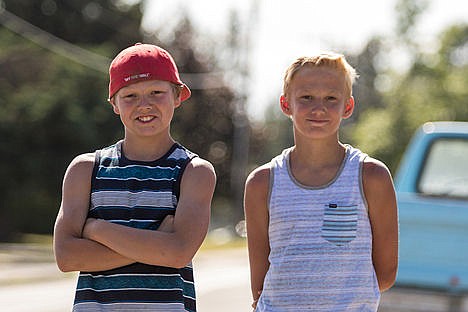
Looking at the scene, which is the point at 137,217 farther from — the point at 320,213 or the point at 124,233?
the point at 320,213

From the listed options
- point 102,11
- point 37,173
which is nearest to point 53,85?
point 37,173

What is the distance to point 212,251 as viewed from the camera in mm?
32750

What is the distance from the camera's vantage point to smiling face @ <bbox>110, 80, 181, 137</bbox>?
3986mm

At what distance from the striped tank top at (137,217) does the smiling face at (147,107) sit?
11 cm

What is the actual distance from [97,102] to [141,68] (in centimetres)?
3637

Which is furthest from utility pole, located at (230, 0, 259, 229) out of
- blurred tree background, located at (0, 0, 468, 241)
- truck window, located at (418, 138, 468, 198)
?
truck window, located at (418, 138, 468, 198)

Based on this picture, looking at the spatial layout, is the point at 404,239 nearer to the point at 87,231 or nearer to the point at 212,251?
the point at 87,231

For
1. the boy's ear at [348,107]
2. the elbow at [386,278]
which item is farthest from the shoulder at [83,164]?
the elbow at [386,278]

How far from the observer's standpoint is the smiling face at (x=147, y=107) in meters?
3.99

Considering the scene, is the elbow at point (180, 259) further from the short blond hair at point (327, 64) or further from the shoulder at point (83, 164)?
the short blond hair at point (327, 64)

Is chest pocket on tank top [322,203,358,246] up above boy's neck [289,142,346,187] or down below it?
below

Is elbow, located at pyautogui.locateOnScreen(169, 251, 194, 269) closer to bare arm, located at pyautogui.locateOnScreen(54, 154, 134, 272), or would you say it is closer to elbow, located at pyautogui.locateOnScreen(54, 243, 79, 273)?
bare arm, located at pyautogui.locateOnScreen(54, 154, 134, 272)

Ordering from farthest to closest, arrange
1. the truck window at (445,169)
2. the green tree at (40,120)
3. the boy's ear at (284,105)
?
the green tree at (40,120) → the truck window at (445,169) → the boy's ear at (284,105)

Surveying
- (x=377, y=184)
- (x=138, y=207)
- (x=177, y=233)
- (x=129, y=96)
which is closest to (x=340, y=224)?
(x=377, y=184)
